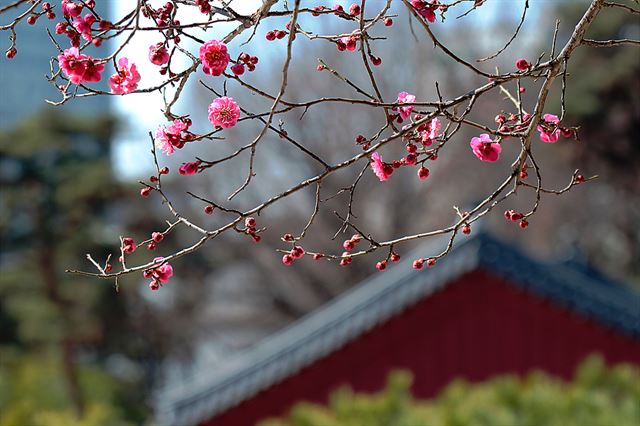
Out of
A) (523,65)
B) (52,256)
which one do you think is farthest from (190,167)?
(52,256)

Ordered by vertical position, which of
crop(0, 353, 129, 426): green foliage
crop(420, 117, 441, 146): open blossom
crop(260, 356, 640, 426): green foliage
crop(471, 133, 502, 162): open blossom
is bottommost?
crop(471, 133, 502, 162): open blossom

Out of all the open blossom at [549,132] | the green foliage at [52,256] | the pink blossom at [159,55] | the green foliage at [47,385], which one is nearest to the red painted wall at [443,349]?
the open blossom at [549,132]

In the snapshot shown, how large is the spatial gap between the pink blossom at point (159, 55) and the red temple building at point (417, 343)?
4.52m

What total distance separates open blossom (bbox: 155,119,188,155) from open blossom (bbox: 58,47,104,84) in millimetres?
127

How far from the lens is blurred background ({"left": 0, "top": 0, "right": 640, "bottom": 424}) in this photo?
12.0m

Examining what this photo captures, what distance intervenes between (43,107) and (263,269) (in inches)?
242

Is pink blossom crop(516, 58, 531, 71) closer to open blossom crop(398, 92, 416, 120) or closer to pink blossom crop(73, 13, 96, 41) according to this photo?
open blossom crop(398, 92, 416, 120)

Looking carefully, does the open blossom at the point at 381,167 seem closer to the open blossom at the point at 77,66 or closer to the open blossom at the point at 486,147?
the open blossom at the point at 486,147

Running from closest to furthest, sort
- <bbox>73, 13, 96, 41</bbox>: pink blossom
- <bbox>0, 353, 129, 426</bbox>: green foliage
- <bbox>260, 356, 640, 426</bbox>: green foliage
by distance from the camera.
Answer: <bbox>73, 13, 96, 41</bbox>: pink blossom
<bbox>260, 356, 640, 426</bbox>: green foliage
<bbox>0, 353, 129, 426</bbox>: green foliage

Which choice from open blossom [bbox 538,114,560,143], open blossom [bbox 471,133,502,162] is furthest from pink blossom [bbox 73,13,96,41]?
open blossom [bbox 538,114,560,143]

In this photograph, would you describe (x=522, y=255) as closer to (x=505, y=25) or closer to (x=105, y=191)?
(x=105, y=191)

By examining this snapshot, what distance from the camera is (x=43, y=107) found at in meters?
13.0

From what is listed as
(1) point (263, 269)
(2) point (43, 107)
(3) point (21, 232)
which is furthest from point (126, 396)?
(1) point (263, 269)

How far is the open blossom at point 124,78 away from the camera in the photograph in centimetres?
155
